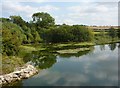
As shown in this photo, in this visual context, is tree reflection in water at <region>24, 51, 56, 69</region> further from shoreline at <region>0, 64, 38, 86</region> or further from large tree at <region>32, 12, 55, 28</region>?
large tree at <region>32, 12, 55, 28</region>

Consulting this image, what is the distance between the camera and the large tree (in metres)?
84.2

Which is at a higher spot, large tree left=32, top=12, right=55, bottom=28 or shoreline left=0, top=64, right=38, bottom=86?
large tree left=32, top=12, right=55, bottom=28

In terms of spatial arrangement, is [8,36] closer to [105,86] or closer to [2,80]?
[2,80]

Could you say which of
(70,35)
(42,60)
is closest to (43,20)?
(70,35)

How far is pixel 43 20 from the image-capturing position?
277 feet

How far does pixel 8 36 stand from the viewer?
32.4 meters

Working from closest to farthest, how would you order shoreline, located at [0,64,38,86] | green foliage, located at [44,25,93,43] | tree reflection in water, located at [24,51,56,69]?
shoreline, located at [0,64,38,86]
tree reflection in water, located at [24,51,56,69]
green foliage, located at [44,25,93,43]

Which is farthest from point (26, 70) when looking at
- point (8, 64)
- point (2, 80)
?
point (2, 80)

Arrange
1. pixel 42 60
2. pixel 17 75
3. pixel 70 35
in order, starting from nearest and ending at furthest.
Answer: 1. pixel 17 75
2. pixel 42 60
3. pixel 70 35

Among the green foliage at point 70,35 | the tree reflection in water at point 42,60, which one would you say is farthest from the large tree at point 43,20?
the tree reflection in water at point 42,60

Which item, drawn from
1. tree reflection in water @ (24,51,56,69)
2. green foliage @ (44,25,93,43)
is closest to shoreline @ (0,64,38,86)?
tree reflection in water @ (24,51,56,69)

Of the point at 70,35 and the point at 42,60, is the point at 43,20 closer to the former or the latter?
the point at 70,35

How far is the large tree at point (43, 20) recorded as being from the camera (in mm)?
84150

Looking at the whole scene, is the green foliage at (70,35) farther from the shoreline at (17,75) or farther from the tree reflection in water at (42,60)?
the shoreline at (17,75)
